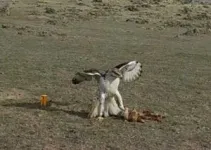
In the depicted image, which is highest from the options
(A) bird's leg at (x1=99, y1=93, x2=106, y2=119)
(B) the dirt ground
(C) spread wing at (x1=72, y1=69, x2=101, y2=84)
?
(C) spread wing at (x1=72, y1=69, x2=101, y2=84)

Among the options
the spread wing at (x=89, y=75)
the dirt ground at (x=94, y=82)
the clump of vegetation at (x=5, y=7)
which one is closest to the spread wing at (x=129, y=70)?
the spread wing at (x=89, y=75)

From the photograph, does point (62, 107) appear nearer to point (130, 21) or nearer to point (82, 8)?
point (130, 21)

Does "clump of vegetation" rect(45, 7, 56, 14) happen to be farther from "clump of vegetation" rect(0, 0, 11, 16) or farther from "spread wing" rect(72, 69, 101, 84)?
"spread wing" rect(72, 69, 101, 84)

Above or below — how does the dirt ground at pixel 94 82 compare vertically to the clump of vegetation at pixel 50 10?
above

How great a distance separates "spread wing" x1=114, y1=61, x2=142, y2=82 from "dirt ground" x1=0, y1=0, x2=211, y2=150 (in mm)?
657

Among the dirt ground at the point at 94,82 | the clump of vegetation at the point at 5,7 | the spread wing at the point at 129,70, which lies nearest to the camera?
the dirt ground at the point at 94,82

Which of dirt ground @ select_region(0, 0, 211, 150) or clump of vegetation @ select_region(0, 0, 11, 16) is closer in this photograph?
dirt ground @ select_region(0, 0, 211, 150)

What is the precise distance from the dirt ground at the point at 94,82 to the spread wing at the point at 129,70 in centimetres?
66

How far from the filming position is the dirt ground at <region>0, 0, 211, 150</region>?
26.3ft

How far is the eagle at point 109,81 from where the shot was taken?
8672mm

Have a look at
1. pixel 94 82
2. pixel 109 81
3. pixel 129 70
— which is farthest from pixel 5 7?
pixel 109 81

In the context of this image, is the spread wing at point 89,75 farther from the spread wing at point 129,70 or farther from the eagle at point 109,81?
the spread wing at point 129,70

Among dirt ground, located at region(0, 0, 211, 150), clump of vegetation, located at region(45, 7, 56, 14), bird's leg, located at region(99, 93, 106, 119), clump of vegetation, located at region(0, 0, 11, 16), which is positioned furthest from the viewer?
clump of vegetation, located at region(45, 7, 56, 14)

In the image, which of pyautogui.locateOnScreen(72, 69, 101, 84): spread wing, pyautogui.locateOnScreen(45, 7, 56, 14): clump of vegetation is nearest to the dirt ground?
pyautogui.locateOnScreen(45, 7, 56, 14): clump of vegetation
